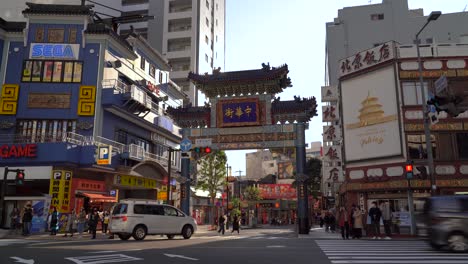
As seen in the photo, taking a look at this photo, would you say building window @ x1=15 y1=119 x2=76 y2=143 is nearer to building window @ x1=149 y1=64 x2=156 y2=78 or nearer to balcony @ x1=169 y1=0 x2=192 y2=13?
building window @ x1=149 y1=64 x2=156 y2=78

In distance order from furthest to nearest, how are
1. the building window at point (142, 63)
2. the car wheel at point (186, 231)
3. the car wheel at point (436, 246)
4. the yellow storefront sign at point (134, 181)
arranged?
the building window at point (142, 63)
the yellow storefront sign at point (134, 181)
the car wheel at point (186, 231)
the car wheel at point (436, 246)

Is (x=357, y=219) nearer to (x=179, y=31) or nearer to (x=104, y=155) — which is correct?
(x=104, y=155)

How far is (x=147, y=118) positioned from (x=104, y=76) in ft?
22.5

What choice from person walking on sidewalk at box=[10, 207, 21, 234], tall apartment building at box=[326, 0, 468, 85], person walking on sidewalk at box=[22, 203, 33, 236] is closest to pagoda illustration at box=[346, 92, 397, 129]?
tall apartment building at box=[326, 0, 468, 85]

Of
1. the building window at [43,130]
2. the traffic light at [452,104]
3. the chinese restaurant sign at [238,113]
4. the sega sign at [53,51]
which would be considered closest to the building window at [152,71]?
the sega sign at [53,51]

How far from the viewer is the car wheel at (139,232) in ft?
66.1

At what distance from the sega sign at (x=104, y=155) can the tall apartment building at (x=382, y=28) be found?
29.5 metres

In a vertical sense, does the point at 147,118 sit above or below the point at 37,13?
below

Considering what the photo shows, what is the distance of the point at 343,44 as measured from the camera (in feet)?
159

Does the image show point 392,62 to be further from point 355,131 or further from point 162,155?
point 162,155

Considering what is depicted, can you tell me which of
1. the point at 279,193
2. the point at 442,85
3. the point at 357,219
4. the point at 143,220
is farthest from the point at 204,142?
the point at 279,193

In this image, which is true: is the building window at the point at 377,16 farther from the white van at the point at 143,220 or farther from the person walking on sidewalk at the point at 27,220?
the person walking on sidewalk at the point at 27,220

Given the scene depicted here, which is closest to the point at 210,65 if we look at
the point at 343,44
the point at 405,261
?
the point at 343,44

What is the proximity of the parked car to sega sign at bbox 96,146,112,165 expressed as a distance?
20268mm
